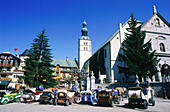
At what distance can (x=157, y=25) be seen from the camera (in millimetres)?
32031

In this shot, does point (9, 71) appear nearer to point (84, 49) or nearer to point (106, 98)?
point (84, 49)

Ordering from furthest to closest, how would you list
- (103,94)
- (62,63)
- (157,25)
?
(62,63) < (157,25) < (103,94)

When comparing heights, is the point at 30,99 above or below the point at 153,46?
below

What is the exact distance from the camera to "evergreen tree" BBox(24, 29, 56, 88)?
23.3 meters

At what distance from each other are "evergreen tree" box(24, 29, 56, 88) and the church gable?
23996 millimetres

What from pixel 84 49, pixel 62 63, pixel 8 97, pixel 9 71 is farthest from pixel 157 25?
pixel 9 71

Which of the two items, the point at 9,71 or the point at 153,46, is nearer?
the point at 153,46

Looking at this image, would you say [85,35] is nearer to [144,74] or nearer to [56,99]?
[144,74]

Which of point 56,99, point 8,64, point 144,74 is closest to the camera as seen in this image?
point 56,99

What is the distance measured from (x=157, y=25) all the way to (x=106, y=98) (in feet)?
96.2

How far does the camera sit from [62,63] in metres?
55.2

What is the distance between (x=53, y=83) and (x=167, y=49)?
28191 millimetres

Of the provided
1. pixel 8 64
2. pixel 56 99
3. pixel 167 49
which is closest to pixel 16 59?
pixel 8 64

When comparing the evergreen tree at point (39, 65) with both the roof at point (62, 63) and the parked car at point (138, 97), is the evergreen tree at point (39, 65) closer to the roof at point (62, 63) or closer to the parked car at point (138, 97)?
Result: the parked car at point (138, 97)
